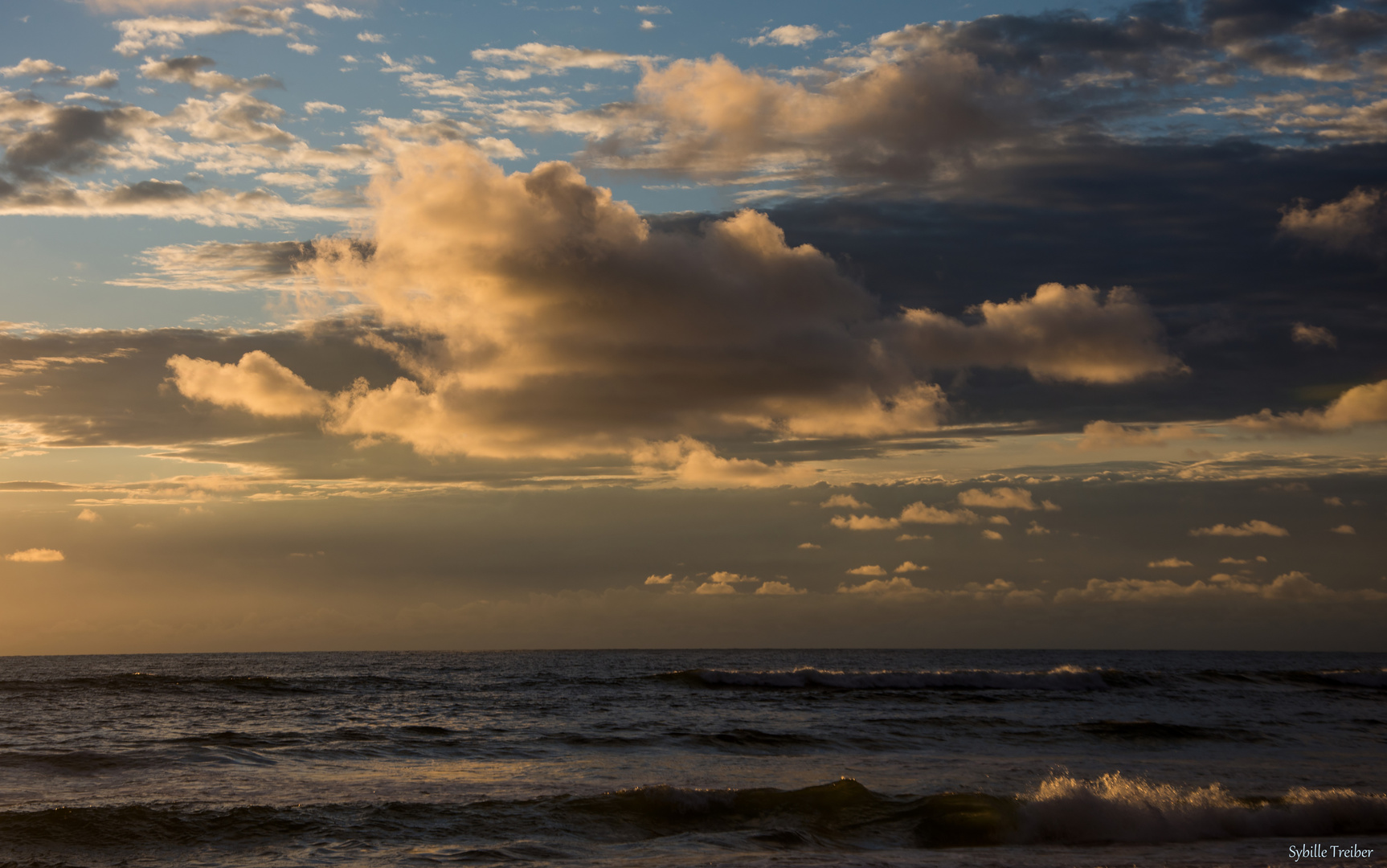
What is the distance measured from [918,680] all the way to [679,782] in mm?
36987

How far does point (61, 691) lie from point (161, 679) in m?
5.33

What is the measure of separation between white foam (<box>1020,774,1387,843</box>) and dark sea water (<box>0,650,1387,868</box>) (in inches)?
1.8

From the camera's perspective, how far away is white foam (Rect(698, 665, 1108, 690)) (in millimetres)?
51719

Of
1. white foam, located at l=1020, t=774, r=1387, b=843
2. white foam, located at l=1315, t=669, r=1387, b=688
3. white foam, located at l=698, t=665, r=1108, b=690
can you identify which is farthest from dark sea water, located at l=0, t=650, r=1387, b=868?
white foam, located at l=1315, t=669, r=1387, b=688

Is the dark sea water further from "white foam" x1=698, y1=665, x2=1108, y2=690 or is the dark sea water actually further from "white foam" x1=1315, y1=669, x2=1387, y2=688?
"white foam" x1=1315, y1=669, x2=1387, y2=688

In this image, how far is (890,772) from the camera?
21953mm

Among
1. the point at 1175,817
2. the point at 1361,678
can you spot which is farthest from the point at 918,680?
the point at 1175,817

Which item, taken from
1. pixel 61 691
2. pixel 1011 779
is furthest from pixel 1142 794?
pixel 61 691

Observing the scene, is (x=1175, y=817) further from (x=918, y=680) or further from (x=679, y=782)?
(x=918, y=680)

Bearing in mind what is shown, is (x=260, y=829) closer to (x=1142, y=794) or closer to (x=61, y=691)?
(x=1142, y=794)

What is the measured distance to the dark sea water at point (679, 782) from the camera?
15.1 metres

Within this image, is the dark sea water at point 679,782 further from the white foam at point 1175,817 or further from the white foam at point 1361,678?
the white foam at point 1361,678

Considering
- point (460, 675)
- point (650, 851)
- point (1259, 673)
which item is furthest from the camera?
point (460, 675)

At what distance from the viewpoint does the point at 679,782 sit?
20766 millimetres
